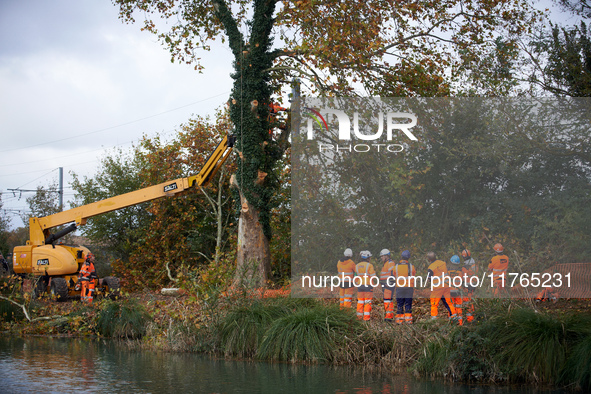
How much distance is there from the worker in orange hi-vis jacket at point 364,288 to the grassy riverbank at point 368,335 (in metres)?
0.54

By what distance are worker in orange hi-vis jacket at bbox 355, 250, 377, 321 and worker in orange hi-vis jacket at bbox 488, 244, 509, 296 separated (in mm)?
2604

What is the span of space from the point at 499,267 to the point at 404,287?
2371mm

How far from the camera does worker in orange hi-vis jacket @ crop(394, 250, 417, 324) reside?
13.3 metres

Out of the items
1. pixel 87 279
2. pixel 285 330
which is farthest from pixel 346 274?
pixel 87 279

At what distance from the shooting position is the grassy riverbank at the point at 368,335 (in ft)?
32.4

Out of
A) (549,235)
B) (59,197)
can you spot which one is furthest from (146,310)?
(59,197)

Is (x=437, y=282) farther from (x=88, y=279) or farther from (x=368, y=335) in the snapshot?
(x=88, y=279)

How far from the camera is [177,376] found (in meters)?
10.9

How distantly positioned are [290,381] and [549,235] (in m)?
8.24

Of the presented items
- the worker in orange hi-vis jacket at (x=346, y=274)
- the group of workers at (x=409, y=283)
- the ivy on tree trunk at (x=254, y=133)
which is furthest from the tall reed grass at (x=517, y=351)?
the ivy on tree trunk at (x=254, y=133)

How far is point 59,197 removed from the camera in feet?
150

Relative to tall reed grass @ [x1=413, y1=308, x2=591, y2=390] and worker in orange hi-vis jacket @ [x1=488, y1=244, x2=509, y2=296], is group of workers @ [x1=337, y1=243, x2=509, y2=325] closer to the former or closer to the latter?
worker in orange hi-vis jacket @ [x1=488, y1=244, x2=509, y2=296]

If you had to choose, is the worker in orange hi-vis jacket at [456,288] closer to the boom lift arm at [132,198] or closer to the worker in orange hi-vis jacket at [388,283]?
the worker in orange hi-vis jacket at [388,283]

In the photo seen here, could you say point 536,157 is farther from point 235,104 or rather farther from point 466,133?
point 235,104
